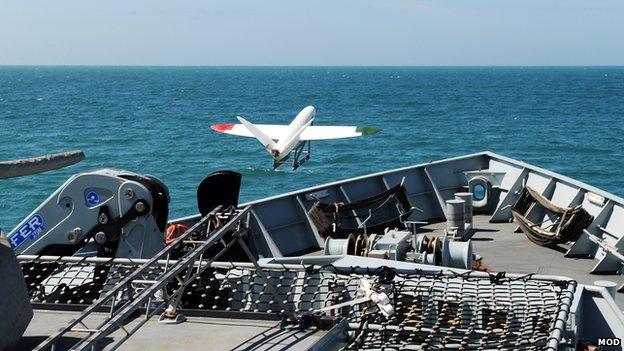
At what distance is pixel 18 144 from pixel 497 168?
52976mm

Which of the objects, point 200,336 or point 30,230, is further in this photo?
point 30,230

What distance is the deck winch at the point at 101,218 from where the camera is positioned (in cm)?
1005

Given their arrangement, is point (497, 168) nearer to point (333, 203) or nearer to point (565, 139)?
point (333, 203)

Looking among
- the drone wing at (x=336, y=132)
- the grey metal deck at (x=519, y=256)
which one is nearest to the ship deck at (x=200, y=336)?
the grey metal deck at (x=519, y=256)

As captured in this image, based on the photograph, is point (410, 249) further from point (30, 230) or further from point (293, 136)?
point (293, 136)

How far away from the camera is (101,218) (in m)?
10.2

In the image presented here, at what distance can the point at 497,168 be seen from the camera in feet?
62.3

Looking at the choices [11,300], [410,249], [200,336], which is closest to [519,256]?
[410,249]

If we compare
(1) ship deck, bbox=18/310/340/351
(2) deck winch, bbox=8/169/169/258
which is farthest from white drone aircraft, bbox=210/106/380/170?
(1) ship deck, bbox=18/310/340/351

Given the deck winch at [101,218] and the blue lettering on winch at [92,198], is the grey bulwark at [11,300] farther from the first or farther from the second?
the blue lettering on winch at [92,198]

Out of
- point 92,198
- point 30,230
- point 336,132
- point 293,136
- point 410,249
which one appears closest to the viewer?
point 92,198

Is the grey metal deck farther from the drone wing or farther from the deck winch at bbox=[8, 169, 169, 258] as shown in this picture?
the drone wing

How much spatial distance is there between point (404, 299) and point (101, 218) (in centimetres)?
421

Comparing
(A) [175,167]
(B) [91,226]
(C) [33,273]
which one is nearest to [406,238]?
(B) [91,226]
